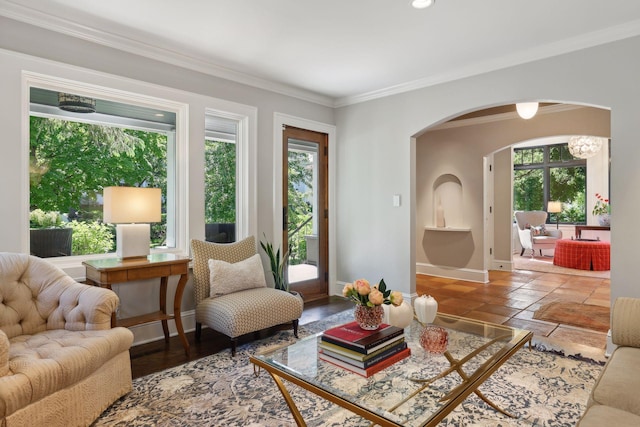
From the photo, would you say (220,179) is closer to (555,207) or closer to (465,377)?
(465,377)

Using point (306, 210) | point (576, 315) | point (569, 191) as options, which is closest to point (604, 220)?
point (569, 191)

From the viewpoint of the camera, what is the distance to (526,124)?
5473 mm

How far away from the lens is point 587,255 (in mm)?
6543

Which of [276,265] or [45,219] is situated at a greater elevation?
[45,219]

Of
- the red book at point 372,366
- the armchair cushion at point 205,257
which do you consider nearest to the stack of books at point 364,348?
the red book at point 372,366

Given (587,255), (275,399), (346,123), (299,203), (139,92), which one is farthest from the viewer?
(587,255)

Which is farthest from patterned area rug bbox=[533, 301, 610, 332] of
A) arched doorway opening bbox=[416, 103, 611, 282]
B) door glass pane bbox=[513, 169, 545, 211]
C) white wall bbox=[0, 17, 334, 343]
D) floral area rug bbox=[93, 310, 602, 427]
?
door glass pane bbox=[513, 169, 545, 211]

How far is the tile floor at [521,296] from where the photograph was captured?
137 inches

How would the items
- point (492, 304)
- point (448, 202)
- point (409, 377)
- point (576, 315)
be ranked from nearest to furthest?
1. point (409, 377)
2. point (576, 315)
3. point (492, 304)
4. point (448, 202)

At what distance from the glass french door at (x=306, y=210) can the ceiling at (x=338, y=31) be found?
0.98m

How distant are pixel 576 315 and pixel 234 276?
3.43m

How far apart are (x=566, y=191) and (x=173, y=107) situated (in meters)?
9.26

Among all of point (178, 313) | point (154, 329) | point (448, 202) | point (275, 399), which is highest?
point (448, 202)

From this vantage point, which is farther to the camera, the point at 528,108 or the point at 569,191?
the point at 569,191
